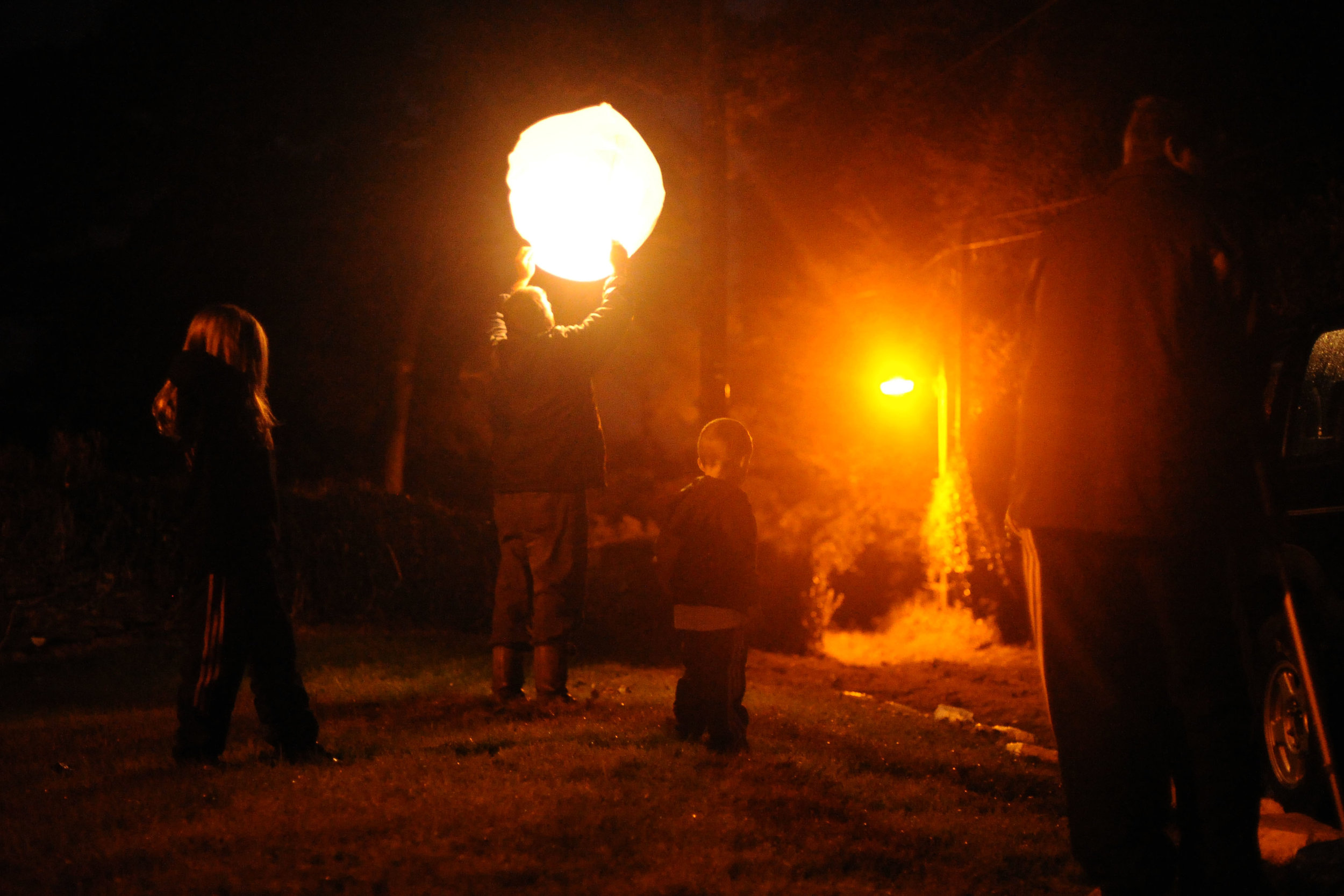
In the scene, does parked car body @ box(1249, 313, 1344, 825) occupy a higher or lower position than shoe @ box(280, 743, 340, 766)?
higher

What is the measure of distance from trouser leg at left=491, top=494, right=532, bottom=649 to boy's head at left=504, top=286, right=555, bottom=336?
0.89 metres

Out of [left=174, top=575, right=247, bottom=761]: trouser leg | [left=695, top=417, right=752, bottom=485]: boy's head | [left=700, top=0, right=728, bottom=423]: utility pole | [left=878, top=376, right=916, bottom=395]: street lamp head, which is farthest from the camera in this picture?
[left=878, top=376, right=916, bottom=395]: street lamp head

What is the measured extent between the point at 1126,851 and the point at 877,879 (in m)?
0.89

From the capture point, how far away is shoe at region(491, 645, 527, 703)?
6.09m

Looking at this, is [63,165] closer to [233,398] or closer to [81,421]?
[81,421]

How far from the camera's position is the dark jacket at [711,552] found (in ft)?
16.7

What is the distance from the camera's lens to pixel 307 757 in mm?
4605

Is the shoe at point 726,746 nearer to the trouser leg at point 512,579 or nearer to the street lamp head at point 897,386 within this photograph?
the trouser leg at point 512,579

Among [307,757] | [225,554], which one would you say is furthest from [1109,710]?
[225,554]

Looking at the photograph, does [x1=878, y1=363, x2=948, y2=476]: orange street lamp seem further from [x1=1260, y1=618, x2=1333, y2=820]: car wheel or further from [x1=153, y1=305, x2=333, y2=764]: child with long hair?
[x1=153, y1=305, x2=333, y2=764]: child with long hair

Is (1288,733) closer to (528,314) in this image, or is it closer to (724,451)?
(724,451)

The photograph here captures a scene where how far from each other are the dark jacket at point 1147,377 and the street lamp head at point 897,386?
1114 cm

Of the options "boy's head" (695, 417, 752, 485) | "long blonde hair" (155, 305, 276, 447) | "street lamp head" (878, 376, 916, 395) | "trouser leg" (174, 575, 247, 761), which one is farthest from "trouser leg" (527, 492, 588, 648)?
"street lamp head" (878, 376, 916, 395)

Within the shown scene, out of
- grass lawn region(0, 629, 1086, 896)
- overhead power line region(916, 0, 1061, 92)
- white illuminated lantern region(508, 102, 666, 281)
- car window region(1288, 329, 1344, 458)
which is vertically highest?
overhead power line region(916, 0, 1061, 92)
